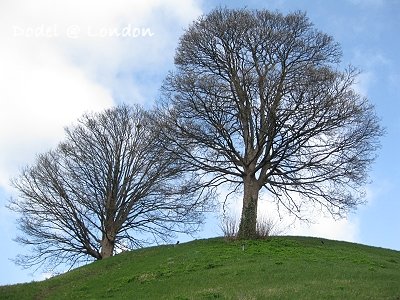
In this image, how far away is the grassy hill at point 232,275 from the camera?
15266mm

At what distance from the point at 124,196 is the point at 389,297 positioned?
83.0 feet

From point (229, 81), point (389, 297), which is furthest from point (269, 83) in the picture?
point (389, 297)

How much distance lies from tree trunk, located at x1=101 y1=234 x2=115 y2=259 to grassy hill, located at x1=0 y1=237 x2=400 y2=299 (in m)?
7.32

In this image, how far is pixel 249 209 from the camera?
96.0 ft

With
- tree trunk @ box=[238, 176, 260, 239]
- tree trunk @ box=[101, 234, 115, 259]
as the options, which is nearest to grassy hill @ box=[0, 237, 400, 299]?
tree trunk @ box=[238, 176, 260, 239]

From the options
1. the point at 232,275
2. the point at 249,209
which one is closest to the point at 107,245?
the point at 249,209

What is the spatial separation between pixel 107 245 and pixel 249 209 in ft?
36.1

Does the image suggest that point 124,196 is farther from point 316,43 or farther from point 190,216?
point 316,43

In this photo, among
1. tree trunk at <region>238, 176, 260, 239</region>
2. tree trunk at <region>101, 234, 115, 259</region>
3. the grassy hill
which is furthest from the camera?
tree trunk at <region>101, 234, 115, 259</region>

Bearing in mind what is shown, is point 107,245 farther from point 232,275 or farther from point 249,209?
point 232,275

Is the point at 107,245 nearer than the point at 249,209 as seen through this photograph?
No

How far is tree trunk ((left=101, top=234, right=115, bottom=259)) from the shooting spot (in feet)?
117

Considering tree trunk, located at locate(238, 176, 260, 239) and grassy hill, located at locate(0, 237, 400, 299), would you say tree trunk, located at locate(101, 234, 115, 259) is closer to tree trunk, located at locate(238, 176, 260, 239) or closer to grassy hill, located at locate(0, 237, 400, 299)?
grassy hill, located at locate(0, 237, 400, 299)

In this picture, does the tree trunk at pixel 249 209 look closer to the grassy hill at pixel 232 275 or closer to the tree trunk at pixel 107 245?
the grassy hill at pixel 232 275
